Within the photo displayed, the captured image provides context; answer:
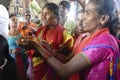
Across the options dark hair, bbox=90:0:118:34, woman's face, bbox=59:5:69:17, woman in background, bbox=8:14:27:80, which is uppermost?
dark hair, bbox=90:0:118:34

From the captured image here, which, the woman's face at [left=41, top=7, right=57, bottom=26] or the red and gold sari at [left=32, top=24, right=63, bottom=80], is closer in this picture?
the red and gold sari at [left=32, top=24, right=63, bottom=80]

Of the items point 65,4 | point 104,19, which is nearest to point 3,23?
point 104,19

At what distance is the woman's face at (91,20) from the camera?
103 cm

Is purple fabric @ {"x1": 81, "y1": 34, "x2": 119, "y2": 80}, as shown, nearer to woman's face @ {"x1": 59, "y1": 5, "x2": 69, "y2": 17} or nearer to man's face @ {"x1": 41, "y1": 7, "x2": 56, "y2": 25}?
man's face @ {"x1": 41, "y1": 7, "x2": 56, "y2": 25}

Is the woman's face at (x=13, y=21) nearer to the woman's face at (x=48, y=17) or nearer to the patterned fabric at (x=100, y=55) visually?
the woman's face at (x=48, y=17)

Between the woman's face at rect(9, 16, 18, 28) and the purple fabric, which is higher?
the purple fabric

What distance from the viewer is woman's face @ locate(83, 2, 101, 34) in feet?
3.36

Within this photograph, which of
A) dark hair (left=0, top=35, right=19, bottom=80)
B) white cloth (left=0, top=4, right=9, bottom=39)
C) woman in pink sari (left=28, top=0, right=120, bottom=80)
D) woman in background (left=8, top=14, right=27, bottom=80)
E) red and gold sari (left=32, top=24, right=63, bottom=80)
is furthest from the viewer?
woman in background (left=8, top=14, right=27, bottom=80)

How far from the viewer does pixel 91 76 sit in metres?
0.96

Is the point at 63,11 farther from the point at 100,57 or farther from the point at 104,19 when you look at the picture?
the point at 100,57

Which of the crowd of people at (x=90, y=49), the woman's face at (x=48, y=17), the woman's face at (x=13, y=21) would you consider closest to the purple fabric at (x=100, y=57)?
the crowd of people at (x=90, y=49)

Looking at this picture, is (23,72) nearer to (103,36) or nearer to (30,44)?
(30,44)

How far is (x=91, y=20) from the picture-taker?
3.39ft

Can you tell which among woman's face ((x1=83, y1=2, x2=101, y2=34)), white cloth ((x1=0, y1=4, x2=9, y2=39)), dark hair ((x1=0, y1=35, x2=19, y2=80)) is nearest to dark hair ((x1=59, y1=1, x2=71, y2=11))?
white cloth ((x1=0, y1=4, x2=9, y2=39))
